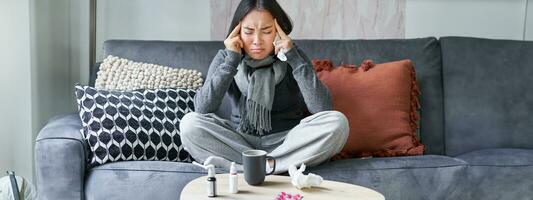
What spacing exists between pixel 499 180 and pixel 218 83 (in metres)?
0.98

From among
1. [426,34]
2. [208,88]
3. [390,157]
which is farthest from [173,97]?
[426,34]

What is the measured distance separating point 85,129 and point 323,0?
4.27ft

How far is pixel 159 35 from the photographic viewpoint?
2.89 meters

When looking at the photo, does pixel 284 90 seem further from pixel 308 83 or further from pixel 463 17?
pixel 463 17

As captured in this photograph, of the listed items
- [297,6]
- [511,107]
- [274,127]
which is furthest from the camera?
[297,6]

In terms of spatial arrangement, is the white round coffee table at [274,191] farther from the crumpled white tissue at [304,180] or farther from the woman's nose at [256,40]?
the woman's nose at [256,40]

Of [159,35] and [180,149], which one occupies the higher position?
[159,35]

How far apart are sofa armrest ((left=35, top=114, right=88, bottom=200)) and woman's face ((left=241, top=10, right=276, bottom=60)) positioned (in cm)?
64

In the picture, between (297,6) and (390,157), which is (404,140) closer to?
(390,157)

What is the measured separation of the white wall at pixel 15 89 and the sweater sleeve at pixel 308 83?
106cm

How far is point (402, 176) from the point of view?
2002 mm

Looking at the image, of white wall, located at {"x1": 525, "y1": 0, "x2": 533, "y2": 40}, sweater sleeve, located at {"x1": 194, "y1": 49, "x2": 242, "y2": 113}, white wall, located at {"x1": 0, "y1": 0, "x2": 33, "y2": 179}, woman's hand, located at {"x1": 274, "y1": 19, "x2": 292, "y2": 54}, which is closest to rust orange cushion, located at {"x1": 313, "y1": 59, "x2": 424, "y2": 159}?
woman's hand, located at {"x1": 274, "y1": 19, "x2": 292, "y2": 54}

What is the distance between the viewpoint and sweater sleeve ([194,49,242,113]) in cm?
211

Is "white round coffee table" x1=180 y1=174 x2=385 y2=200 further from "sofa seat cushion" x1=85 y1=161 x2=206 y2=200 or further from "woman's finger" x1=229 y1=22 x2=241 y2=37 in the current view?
"woman's finger" x1=229 y1=22 x2=241 y2=37
